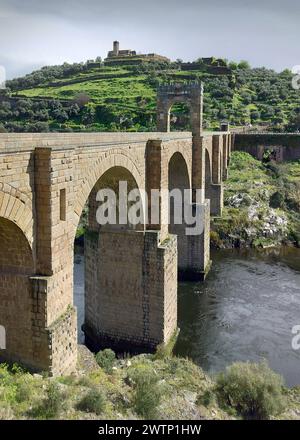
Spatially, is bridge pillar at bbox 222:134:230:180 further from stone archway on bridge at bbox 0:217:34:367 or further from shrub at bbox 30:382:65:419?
shrub at bbox 30:382:65:419

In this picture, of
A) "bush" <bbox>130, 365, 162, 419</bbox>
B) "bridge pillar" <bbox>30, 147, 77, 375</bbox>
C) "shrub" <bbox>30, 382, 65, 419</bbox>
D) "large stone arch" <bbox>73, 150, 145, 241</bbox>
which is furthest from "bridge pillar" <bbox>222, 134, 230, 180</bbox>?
"shrub" <bbox>30, 382, 65, 419</bbox>

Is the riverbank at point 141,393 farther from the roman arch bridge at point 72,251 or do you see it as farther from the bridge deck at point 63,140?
the bridge deck at point 63,140

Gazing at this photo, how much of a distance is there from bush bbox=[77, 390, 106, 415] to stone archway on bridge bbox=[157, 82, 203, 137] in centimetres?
1960

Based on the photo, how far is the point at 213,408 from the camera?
11.6 metres

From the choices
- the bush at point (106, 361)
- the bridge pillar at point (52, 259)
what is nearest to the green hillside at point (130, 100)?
the bush at point (106, 361)

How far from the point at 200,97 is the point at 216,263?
33.6 ft

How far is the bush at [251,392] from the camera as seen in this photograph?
453 inches

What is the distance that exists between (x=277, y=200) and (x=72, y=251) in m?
30.1

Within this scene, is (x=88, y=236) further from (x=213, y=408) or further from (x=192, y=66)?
(x=192, y=66)

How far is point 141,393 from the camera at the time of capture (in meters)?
10.5

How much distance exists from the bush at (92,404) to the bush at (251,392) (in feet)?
11.8

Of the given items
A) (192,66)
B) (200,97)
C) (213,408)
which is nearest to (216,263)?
(200,97)

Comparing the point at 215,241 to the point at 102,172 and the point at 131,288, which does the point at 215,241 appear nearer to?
the point at 131,288

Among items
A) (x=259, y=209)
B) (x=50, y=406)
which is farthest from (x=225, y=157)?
(x=50, y=406)
